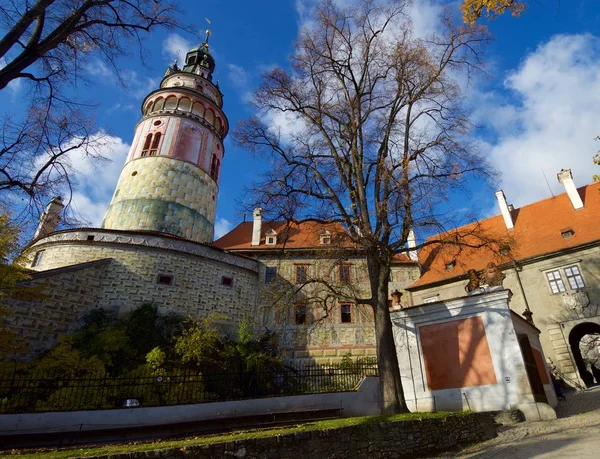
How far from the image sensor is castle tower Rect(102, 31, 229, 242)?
23.5 meters

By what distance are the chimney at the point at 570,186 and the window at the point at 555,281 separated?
16.3ft

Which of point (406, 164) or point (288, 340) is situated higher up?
point (406, 164)

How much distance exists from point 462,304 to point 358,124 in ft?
22.9

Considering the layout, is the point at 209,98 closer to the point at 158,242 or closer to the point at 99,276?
the point at 158,242

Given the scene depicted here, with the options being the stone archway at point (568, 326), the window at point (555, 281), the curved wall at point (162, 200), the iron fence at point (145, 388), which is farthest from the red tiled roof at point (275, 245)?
the iron fence at point (145, 388)

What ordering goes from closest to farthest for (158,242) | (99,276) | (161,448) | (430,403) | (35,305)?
(161,448), (430,403), (35,305), (99,276), (158,242)

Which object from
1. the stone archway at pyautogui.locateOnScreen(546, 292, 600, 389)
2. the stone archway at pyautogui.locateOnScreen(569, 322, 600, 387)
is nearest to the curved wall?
the stone archway at pyautogui.locateOnScreen(546, 292, 600, 389)

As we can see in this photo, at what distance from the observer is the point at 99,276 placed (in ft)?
59.1

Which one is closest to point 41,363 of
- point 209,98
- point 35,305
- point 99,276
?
point 35,305

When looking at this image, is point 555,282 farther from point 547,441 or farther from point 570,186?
point 547,441

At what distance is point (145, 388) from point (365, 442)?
936 centimetres

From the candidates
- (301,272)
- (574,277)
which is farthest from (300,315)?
(574,277)

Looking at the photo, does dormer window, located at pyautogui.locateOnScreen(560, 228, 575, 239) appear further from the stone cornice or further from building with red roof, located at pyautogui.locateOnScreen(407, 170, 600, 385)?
the stone cornice

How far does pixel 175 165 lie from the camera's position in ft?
82.0
